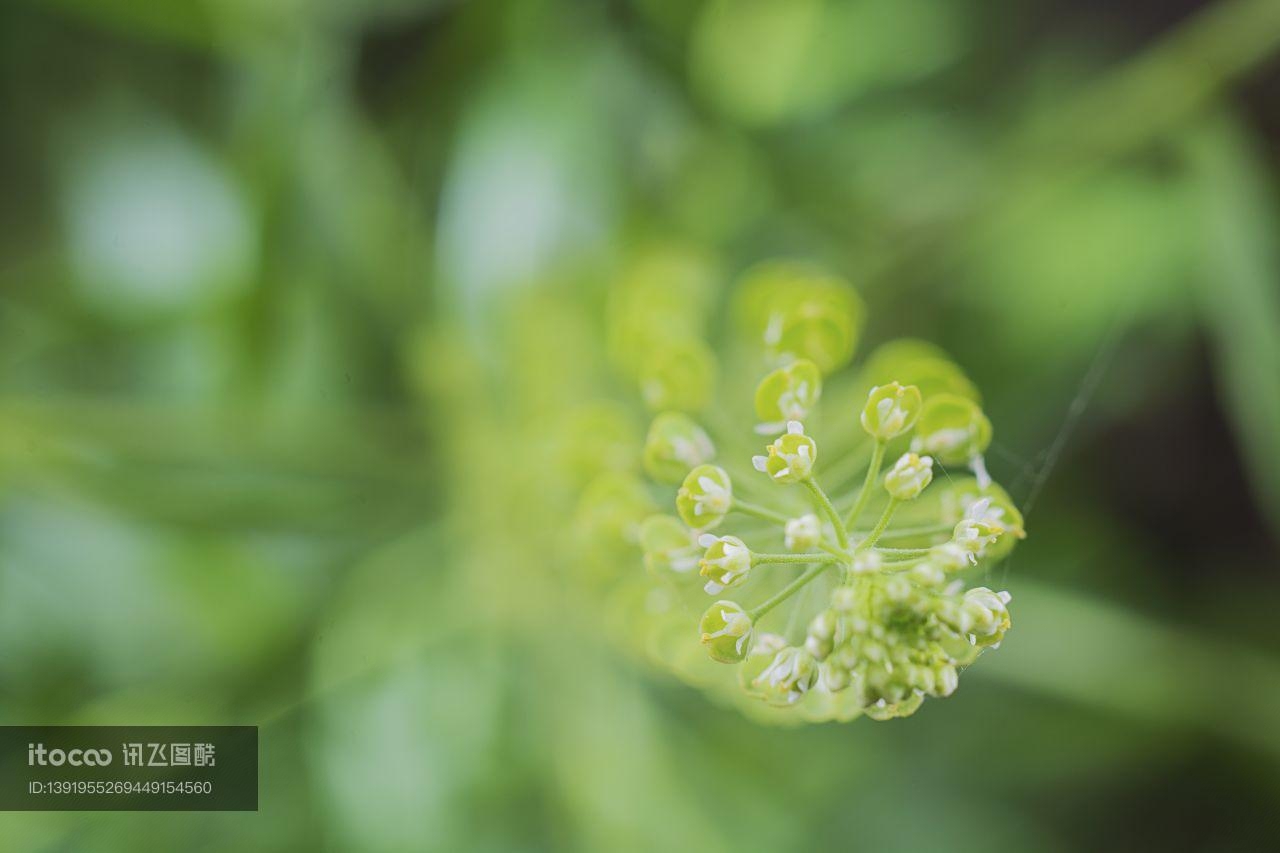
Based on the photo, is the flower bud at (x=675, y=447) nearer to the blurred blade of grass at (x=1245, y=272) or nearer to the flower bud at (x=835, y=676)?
the flower bud at (x=835, y=676)

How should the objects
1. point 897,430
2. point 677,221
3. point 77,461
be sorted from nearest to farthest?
1. point 897,430
2. point 77,461
3. point 677,221

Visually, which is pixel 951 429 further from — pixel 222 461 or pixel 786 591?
pixel 222 461

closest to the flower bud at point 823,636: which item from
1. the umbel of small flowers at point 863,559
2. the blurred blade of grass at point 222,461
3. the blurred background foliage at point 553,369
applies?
the umbel of small flowers at point 863,559

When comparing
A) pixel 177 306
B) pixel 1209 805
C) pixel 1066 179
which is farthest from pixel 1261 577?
pixel 177 306

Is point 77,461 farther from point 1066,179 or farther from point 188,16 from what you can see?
point 1066,179

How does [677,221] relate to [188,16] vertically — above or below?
below

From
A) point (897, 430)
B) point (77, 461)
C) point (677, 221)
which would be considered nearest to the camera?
point (897, 430)

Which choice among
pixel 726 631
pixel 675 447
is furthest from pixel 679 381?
pixel 726 631
